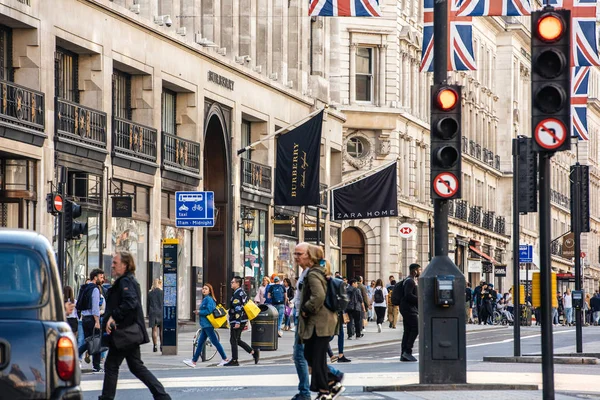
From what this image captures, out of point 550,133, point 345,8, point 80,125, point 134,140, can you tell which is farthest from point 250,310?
point 550,133

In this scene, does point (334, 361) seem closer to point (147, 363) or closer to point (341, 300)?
point (147, 363)

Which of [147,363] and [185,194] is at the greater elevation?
[185,194]

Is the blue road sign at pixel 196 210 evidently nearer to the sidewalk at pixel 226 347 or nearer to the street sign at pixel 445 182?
the sidewalk at pixel 226 347

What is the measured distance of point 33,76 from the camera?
32500mm

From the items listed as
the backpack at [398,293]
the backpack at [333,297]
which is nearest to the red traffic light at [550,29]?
the backpack at [333,297]

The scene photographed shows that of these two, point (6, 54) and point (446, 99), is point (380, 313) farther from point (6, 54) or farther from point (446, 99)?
point (446, 99)

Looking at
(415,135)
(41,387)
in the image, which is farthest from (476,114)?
(41,387)

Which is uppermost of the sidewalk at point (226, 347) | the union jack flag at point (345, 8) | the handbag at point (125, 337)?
the union jack flag at point (345, 8)

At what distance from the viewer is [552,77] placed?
13477 mm

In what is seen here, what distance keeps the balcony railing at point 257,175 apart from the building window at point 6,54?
1491 centimetres

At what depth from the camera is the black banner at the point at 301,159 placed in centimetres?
4512

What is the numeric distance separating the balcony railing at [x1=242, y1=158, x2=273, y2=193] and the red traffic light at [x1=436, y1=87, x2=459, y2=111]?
29103 millimetres

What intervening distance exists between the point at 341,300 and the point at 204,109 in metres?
27.7

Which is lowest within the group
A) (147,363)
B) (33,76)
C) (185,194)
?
(147,363)
